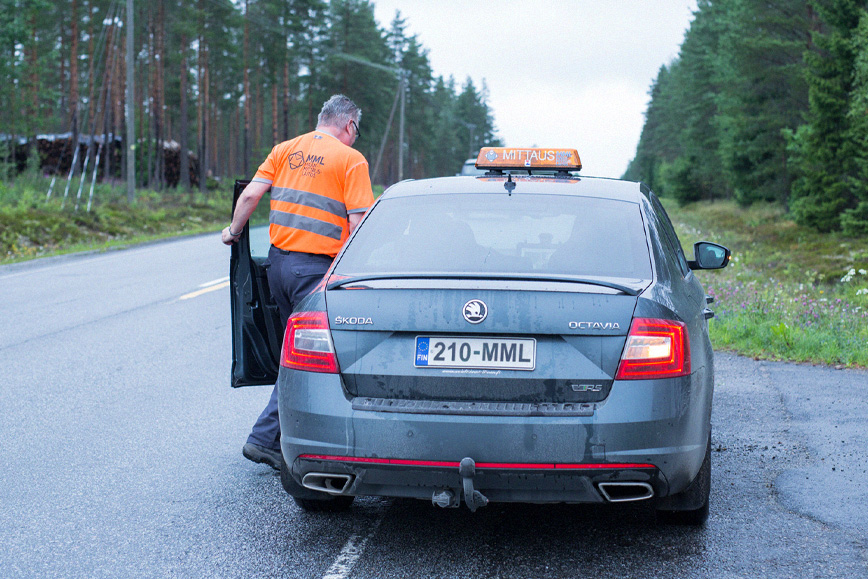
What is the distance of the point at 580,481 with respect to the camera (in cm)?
333

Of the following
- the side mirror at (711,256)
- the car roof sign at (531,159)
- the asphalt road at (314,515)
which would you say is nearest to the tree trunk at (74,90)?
the asphalt road at (314,515)

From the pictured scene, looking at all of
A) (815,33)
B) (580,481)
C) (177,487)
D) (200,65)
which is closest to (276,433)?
(177,487)

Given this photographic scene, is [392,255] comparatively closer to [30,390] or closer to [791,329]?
[30,390]

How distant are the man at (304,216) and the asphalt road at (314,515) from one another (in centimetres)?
42

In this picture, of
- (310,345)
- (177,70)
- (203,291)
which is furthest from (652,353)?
(177,70)

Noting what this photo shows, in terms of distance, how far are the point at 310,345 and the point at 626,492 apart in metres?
1.37

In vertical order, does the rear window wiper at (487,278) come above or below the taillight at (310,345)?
above

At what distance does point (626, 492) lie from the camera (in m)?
3.41

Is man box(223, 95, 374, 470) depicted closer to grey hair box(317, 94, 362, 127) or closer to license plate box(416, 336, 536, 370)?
grey hair box(317, 94, 362, 127)

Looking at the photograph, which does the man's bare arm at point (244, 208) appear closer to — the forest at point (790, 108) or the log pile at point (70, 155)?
the forest at point (790, 108)

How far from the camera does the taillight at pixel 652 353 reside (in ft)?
11.0

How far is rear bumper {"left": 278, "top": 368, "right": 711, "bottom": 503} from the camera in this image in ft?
10.8

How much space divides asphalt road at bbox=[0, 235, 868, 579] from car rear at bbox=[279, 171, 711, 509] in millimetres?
446

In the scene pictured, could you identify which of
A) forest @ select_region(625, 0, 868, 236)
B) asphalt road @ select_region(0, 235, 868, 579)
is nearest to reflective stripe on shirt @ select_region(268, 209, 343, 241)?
asphalt road @ select_region(0, 235, 868, 579)
